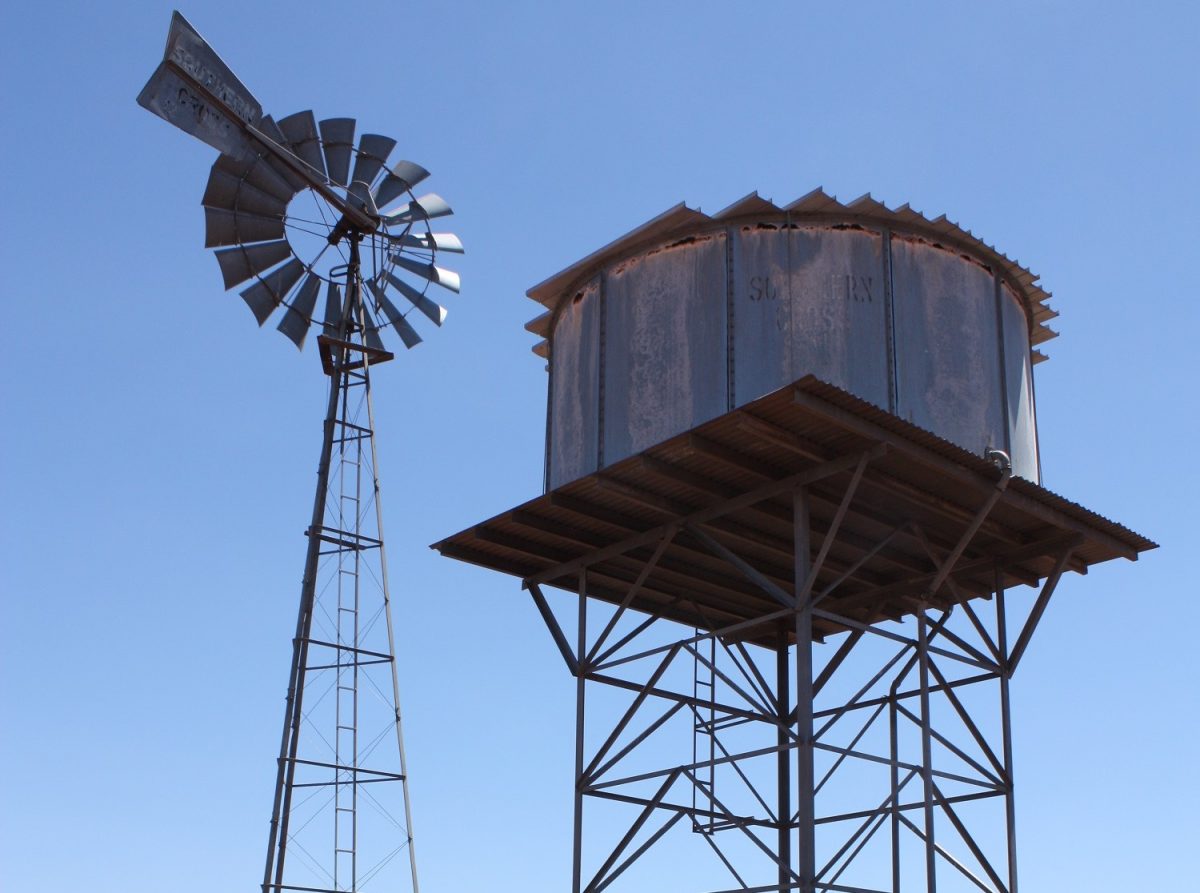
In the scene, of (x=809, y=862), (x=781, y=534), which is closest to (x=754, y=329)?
(x=781, y=534)

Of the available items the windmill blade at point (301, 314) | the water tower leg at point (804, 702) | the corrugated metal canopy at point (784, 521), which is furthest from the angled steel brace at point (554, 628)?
the windmill blade at point (301, 314)

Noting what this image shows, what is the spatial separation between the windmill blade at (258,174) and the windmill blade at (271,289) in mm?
1376

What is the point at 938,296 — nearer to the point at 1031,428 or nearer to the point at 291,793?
the point at 1031,428

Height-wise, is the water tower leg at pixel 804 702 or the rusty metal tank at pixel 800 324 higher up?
the rusty metal tank at pixel 800 324

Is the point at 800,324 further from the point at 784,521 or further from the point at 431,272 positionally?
the point at 431,272

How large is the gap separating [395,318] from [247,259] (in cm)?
294

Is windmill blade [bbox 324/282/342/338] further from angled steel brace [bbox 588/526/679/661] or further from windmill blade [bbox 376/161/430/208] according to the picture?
angled steel brace [bbox 588/526/679/661]

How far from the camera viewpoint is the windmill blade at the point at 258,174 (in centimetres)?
2720

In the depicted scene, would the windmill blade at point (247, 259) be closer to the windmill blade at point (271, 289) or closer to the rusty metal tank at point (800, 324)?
the windmill blade at point (271, 289)

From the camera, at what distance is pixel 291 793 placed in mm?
26297

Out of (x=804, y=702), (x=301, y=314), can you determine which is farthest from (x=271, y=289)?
(x=804, y=702)

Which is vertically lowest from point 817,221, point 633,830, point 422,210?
point 633,830

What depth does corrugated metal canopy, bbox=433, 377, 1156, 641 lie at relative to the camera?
19.8 metres

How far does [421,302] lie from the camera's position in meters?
30.1
